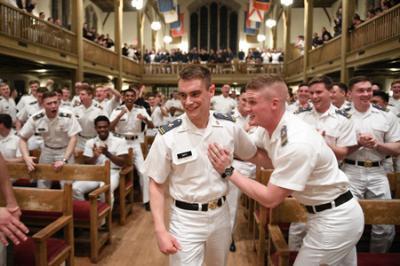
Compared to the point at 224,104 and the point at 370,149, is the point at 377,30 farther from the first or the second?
the point at 370,149

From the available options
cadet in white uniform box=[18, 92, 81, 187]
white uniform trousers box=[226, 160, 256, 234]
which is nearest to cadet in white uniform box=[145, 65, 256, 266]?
white uniform trousers box=[226, 160, 256, 234]

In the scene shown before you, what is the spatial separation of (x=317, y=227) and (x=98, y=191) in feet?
8.23

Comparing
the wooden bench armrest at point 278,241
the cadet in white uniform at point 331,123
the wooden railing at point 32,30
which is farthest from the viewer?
the wooden railing at point 32,30

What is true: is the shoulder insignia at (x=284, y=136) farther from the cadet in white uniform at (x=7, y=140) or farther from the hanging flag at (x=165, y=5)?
the hanging flag at (x=165, y=5)

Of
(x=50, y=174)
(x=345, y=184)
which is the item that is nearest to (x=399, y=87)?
(x=345, y=184)

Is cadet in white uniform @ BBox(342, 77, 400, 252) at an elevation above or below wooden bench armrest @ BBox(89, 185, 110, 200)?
above

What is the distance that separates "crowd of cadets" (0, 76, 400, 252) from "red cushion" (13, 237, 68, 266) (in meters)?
1.19

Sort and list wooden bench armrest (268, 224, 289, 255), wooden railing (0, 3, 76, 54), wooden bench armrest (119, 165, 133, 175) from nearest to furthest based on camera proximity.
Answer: wooden bench armrest (268, 224, 289, 255)
wooden bench armrest (119, 165, 133, 175)
wooden railing (0, 3, 76, 54)

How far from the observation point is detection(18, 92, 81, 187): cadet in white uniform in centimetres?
455

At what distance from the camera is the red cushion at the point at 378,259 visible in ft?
8.58

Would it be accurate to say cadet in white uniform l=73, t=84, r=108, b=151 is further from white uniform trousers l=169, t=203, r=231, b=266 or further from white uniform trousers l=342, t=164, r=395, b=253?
white uniform trousers l=169, t=203, r=231, b=266

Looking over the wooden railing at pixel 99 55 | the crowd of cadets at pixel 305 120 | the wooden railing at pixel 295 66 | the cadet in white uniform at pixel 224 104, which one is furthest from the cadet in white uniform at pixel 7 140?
the wooden railing at pixel 295 66

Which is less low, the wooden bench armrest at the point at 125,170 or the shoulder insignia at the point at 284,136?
the shoulder insignia at the point at 284,136

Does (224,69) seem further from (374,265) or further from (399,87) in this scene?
(374,265)
